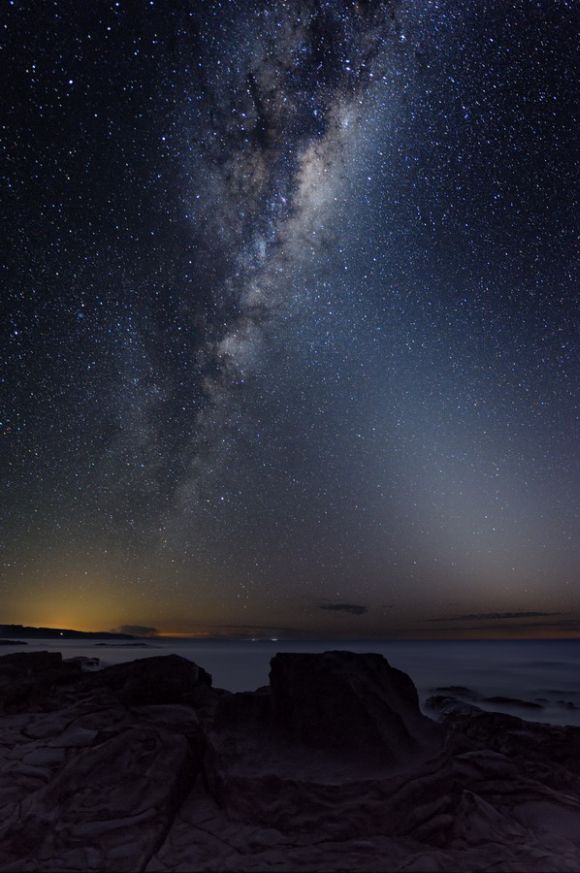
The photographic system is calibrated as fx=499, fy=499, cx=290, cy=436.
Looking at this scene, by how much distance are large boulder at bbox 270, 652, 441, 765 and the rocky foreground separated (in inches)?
0.8

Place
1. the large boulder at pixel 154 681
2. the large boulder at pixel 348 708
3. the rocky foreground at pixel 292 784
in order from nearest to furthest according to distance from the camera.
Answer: the rocky foreground at pixel 292 784
the large boulder at pixel 348 708
the large boulder at pixel 154 681

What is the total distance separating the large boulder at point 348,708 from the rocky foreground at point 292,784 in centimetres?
2

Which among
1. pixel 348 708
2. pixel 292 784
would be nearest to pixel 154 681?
pixel 348 708

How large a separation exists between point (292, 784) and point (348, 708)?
4.47 ft

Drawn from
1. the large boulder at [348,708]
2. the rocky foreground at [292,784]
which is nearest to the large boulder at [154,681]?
the rocky foreground at [292,784]

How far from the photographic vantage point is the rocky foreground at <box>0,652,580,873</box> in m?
4.92

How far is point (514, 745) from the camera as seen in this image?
781cm

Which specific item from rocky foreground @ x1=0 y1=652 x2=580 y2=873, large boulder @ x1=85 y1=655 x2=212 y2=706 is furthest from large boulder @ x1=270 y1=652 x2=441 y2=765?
large boulder @ x1=85 y1=655 x2=212 y2=706

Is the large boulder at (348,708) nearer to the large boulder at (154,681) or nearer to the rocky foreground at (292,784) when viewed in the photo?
the rocky foreground at (292,784)

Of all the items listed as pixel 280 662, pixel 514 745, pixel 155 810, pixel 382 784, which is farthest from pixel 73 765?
pixel 514 745

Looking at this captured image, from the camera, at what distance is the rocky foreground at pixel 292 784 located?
4.92 metres

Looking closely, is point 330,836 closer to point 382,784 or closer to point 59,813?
point 382,784

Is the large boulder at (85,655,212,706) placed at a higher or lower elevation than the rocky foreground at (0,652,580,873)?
higher

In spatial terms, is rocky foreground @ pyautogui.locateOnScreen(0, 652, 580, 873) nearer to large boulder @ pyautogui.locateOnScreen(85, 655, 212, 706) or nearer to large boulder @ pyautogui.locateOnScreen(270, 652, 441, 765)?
large boulder @ pyautogui.locateOnScreen(270, 652, 441, 765)
